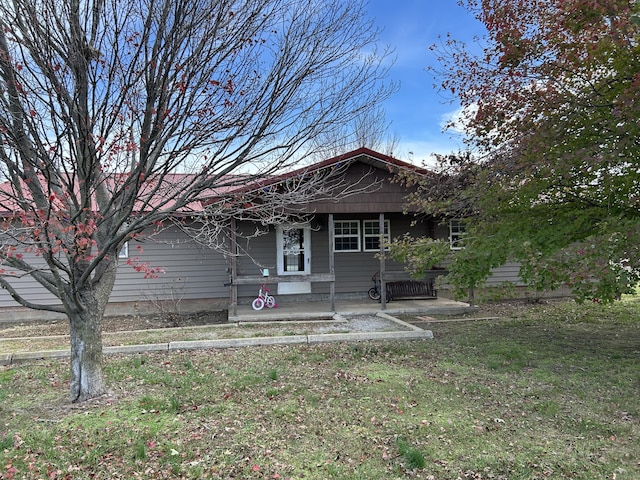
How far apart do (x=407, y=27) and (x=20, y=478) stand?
6412mm

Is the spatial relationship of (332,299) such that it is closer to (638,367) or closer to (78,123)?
(638,367)

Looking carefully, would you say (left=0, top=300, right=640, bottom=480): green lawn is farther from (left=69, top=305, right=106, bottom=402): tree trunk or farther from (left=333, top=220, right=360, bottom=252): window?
(left=333, top=220, right=360, bottom=252): window

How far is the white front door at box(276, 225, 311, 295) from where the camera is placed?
12234 millimetres

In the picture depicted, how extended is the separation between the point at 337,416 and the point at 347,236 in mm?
8476

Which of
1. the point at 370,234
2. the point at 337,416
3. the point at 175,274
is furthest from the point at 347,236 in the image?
the point at 337,416

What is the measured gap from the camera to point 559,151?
6133mm

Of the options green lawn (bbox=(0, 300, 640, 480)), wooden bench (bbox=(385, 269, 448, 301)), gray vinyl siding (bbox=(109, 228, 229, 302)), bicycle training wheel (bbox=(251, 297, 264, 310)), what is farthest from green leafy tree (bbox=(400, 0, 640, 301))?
gray vinyl siding (bbox=(109, 228, 229, 302))

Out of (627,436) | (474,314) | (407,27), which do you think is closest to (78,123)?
(407,27)

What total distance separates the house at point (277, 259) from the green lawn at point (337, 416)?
16.2ft

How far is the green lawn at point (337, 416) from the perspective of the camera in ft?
11.1

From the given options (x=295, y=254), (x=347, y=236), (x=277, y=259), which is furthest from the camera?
(x=347, y=236)

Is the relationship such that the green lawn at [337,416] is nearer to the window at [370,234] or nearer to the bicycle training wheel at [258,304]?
the bicycle training wheel at [258,304]

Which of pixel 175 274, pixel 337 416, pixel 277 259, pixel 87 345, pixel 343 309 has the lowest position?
pixel 337 416

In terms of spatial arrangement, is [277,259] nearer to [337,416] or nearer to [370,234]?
[370,234]
